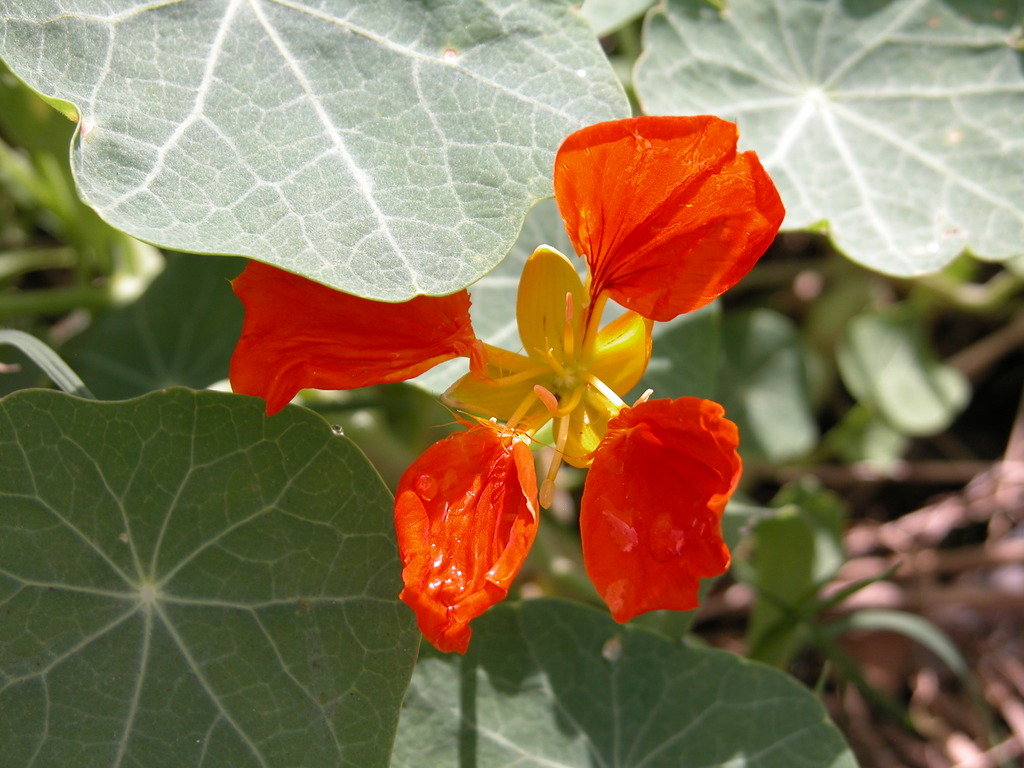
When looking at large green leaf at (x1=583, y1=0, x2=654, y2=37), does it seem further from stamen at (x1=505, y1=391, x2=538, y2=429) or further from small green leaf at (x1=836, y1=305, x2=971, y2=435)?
small green leaf at (x1=836, y1=305, x2=971, y2=435)

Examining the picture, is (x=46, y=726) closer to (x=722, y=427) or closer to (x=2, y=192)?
(x=722, y=427)

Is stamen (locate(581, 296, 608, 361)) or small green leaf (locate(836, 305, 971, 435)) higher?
stamen (locate(581, 296, 608, 361))

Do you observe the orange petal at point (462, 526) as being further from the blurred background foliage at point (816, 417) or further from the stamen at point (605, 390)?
the blurred background foliage at point (816, 417)

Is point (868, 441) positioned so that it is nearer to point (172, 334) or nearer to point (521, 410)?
point (521, 410)

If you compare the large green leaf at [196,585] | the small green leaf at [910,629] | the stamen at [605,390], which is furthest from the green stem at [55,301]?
the small green leaf at [910,629]

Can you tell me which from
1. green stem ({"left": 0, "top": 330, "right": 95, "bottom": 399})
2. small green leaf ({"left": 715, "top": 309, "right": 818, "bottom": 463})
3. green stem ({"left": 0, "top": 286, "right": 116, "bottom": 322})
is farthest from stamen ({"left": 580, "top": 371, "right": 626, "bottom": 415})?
green stem ({"left": 0, "top": 286, "right": 116, "bottom": 322})

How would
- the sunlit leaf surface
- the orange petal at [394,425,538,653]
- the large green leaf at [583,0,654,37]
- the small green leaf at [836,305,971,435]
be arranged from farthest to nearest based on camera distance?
the small green leaf at [836,305,971,435], the large green leaf at [583,0,654,37], the sunlit leaf surface, the orange petal at [394,425,538,653]
